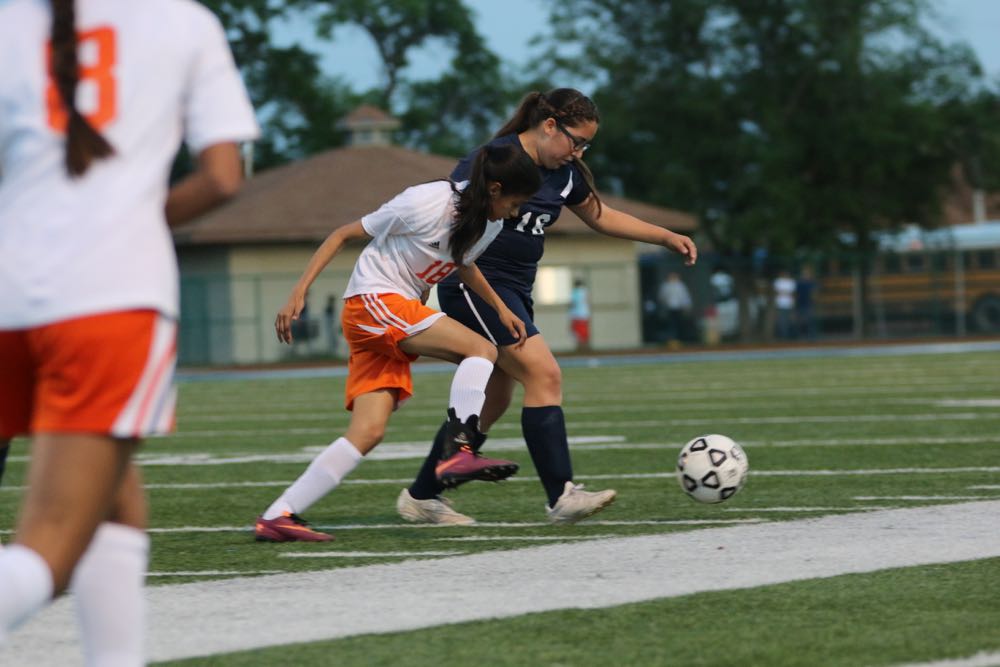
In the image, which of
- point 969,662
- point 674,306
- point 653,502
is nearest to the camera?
point 969,662

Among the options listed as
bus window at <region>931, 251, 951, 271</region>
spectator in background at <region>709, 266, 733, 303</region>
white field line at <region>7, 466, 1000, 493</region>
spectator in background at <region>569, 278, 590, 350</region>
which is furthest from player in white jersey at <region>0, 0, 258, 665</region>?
spectator in background at <region>709, 266, 733, 303</region>

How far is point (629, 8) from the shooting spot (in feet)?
143

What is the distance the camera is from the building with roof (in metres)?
40.7

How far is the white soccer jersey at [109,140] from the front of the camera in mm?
3414

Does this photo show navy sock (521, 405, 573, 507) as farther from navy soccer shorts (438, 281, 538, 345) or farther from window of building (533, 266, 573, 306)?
window of building (533, 266, 573, 306)

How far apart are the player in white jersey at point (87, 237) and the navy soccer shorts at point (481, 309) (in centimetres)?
421

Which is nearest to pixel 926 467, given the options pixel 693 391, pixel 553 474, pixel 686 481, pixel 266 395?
pixel 686 481

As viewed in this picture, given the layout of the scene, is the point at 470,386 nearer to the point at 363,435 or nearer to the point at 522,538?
the point at 363,435

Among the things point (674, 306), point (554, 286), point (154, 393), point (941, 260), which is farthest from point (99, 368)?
point (941, 260)

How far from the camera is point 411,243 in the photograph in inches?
297

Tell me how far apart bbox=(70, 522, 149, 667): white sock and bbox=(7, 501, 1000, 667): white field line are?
995 millimetres

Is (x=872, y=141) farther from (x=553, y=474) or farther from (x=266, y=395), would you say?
(x=553, y=474)

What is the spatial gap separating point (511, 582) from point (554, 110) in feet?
8.25

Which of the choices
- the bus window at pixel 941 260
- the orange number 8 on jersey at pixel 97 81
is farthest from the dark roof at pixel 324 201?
the orange number 8 on jersey at pixel 97 81
